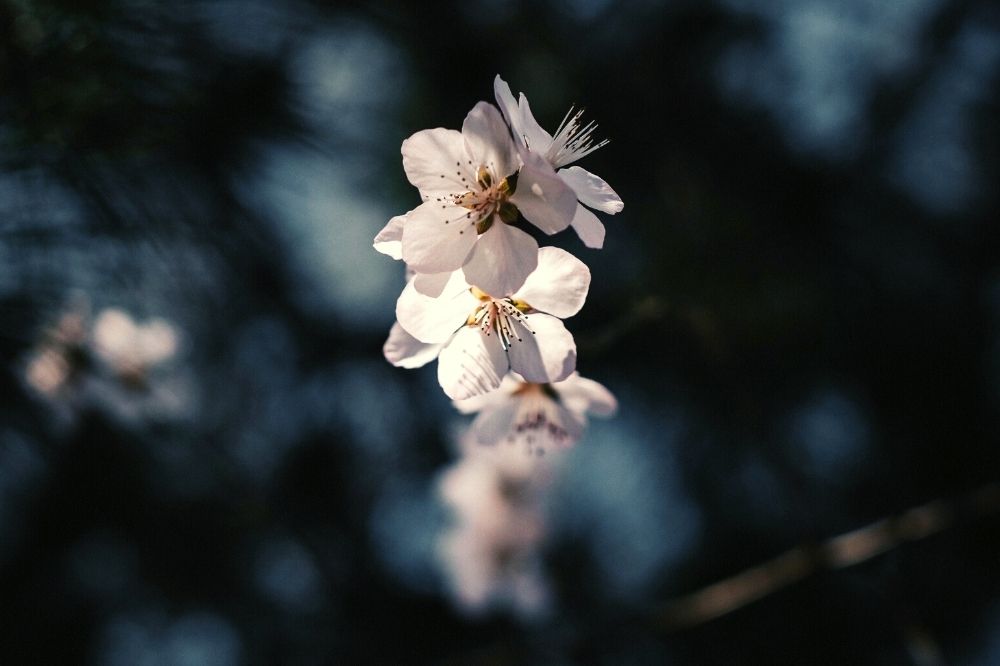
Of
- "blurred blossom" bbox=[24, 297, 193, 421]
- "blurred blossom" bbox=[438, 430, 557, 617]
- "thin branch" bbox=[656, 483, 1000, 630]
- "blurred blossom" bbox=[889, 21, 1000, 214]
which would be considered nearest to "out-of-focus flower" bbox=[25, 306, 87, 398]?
"blurred blossom" bbox=[24, 297, 193, 421]

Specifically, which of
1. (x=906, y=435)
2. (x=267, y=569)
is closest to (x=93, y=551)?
(x=267, y=569)

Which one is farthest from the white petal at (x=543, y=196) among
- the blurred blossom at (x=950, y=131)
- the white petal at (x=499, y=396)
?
the blurred blossom at (x=950, y=131)

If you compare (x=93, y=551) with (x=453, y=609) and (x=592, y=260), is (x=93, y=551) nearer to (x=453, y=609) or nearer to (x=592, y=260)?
(x=453, y=609)

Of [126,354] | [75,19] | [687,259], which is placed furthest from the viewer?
[687,259]

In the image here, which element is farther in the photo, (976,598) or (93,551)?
(93,551)

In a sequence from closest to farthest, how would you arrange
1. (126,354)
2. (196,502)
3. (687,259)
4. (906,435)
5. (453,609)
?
(126,354), (687,259), (906,435), (196,502), (453,609)

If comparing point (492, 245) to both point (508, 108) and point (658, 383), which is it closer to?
point (508, 108)

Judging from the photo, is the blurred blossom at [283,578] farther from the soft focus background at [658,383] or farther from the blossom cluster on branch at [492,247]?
the blossom cluster on branch at [492,247]
